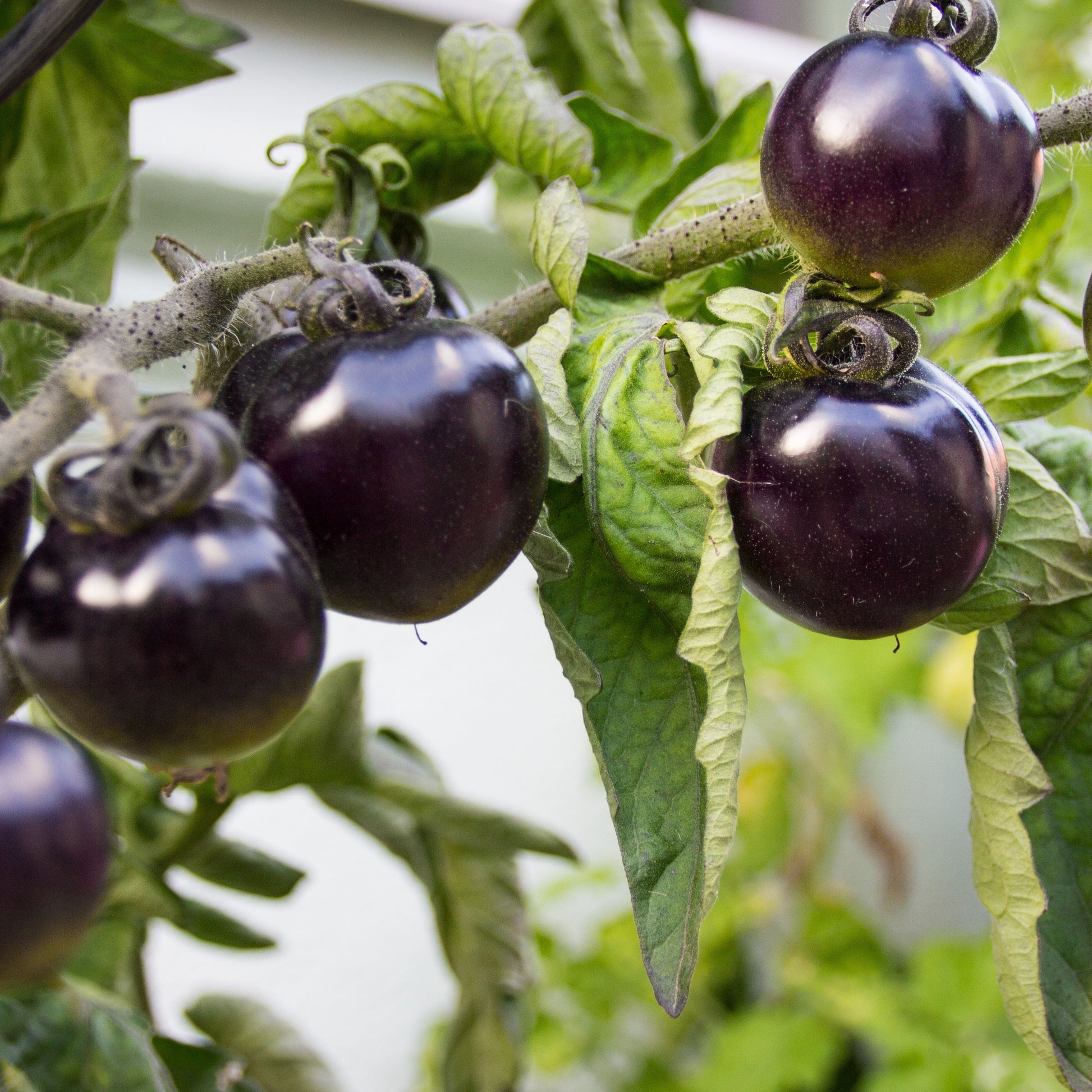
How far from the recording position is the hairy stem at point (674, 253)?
0.30m

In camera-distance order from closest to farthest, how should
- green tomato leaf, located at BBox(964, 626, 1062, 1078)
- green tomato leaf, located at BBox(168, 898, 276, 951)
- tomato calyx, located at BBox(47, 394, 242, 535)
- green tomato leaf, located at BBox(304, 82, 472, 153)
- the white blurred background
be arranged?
tomato calyx, located at BBox(47, 394, 242, 535)
green tomato leaf, located at BBox(964, 626, 1062, 1078)
green tomato leaf, located at BBox(304, 82, 472, 153)
green tomato leaf, located at BBox(168, 898, 276, 951)
the white blurred background

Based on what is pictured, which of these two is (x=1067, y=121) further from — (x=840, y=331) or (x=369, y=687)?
(x=369, y=687)

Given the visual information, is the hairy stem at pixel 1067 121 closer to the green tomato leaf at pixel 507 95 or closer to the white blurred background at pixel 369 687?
the green tomato leaf at pixel 507 95

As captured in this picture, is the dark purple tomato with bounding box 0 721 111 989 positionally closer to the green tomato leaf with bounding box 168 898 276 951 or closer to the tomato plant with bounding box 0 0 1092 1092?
the tomato plant with bounding box 0 0 1092 1092

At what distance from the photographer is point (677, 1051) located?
1.33 meters

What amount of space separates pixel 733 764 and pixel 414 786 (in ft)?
0.93

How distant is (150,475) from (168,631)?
0.02m

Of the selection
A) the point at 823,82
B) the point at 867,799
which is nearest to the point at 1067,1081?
the point at 823,82

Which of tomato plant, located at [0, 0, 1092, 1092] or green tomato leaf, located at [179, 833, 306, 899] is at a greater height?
tomato plant, located at [0, 0, 1092, 1092]

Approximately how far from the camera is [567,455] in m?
0.27

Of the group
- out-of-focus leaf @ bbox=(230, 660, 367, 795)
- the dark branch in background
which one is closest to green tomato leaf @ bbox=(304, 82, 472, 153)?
the dark branch in background

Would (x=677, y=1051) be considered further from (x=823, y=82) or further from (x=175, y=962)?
(x=823, y=82)

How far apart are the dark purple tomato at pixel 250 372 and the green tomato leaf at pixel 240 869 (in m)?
0.28

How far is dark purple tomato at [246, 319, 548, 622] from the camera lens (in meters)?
0.21
